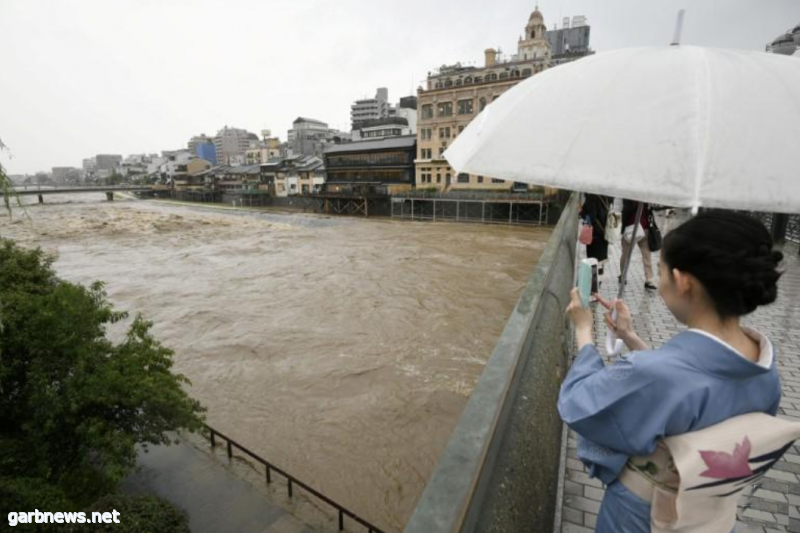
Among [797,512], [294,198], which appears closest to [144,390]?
[797,512]

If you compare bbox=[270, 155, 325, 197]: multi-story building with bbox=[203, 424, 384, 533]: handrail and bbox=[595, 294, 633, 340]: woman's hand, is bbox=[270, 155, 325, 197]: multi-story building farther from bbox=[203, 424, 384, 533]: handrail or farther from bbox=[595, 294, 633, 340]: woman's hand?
bbox=[595, 294, 633, 340]: woman's hand

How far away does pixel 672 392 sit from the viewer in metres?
1.21

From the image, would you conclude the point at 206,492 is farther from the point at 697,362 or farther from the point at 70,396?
the point at 697,362

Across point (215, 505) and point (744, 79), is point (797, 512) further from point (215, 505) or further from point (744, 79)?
point (215, 505)

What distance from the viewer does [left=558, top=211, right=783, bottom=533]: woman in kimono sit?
1214mm

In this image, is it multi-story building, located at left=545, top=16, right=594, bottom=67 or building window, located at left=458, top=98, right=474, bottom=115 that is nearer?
building window, located at left=458, top=98, right=474, bottom=115

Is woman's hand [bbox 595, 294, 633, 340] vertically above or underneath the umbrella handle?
above

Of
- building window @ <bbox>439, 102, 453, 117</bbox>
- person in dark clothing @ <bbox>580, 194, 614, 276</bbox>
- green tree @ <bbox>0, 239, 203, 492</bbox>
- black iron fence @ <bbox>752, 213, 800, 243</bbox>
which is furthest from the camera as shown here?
building window @ <bbox>439, 102, 453, 117</bbox>

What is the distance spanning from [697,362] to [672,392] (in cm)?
11

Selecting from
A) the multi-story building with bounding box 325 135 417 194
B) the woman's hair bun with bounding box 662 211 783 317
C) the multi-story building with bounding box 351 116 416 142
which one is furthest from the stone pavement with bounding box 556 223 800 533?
the multi-story building with bounding box 351 116 416 142
